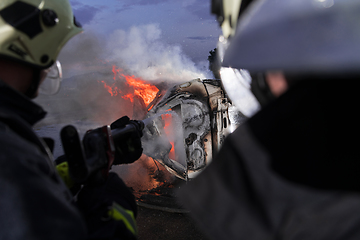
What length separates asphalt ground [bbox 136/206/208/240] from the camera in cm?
330

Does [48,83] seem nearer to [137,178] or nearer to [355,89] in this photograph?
[355,89]

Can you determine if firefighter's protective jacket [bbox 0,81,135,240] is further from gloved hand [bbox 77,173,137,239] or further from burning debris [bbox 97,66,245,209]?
burning debris [bbox 97,66,245,209]

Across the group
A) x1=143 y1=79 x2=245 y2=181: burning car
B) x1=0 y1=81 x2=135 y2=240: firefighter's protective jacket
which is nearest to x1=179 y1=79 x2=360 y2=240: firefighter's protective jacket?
x1=0 y1=81 x2=135 y2=240: firefighter's protective jacket

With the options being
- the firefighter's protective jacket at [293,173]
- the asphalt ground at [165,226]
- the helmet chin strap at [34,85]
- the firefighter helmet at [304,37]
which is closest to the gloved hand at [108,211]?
the firefighter's protective jacket at [293,173]

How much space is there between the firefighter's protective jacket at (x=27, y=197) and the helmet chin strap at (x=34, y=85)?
0.40 meters

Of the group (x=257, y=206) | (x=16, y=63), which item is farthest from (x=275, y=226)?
(x=16, y=63)

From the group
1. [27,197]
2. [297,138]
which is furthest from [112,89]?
[297,138]

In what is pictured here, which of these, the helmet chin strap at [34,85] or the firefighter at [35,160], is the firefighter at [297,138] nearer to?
the firefighter at [35,160]

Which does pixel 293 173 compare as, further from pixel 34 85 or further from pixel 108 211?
pixel 34 85

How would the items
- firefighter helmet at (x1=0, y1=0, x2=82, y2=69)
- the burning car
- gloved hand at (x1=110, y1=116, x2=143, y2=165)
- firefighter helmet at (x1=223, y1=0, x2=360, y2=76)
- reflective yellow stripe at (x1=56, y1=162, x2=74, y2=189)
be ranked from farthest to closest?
1. the burning car
2. gloved hand at (x1=110, y1=116, x2=143, y2=165)
3. reflective yellow stripe at (x1=56, y1=162, x2=74, y2=189)
4. firefighter helmet at (x1=0, y1=0, x2=82, y2=69)
5. firefighter helmet at (x1=223, y1=0, x2=360, y2=76)

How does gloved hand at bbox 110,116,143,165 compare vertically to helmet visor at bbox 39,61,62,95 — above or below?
below

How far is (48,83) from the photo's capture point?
6.00 feet

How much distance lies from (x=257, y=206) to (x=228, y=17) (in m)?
0.93

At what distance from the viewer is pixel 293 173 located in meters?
0.51
